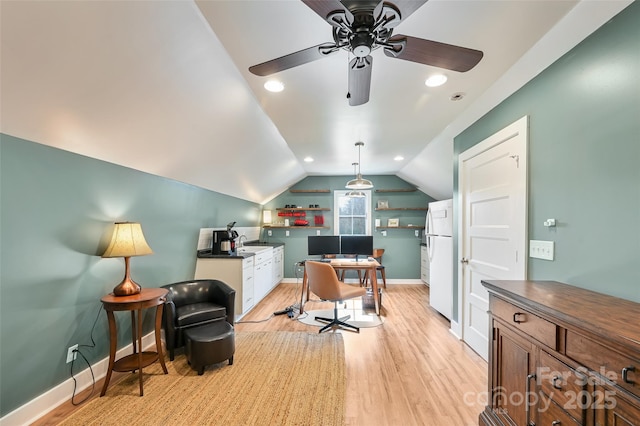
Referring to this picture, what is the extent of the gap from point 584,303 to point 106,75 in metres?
2.99

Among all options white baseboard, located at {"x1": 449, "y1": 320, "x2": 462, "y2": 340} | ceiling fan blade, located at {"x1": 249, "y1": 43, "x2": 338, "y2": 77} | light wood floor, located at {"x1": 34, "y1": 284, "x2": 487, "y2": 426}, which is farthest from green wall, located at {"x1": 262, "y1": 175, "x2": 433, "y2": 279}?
ceiling fan blade, located at {"x1": 249, "y1": 43, "x2": 338, "y2": 77}

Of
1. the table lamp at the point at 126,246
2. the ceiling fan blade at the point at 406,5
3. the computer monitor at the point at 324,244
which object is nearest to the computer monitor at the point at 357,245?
the computer monitor at the point at 324,244

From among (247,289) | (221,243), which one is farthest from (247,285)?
(221,243)

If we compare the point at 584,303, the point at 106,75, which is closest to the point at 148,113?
the point at 106,75

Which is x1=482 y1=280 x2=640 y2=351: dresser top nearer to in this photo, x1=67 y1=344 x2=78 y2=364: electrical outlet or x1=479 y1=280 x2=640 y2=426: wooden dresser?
x1=479 y1=280 x2=640 y2=426: wooden dresser

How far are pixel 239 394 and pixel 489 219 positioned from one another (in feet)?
9.16

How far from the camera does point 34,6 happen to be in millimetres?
1191

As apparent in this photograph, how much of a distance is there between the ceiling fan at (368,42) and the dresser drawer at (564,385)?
5.00ft

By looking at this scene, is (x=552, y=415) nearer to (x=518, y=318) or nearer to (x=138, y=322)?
(x=518, y=318)

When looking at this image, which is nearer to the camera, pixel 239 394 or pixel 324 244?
pixel 239 394

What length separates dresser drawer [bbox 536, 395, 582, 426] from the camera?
1.15 meters

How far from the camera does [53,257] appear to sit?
1.92 meters

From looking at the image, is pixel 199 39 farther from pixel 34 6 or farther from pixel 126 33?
pixel 34 6

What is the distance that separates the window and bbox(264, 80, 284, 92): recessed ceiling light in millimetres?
4182
